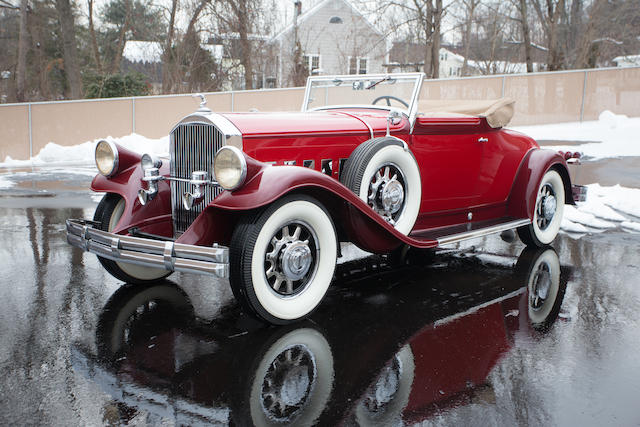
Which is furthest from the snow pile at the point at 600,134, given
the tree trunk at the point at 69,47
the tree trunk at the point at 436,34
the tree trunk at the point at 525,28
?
the tree trunk at the point at 69,47

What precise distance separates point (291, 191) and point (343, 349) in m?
0.96

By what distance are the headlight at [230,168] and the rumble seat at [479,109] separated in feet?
7.87

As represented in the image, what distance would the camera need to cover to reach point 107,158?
174 inches

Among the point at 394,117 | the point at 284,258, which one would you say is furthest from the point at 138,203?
the point at 394,117

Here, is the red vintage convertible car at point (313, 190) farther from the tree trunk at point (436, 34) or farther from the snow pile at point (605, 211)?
the tree trunk at point (436, 34)

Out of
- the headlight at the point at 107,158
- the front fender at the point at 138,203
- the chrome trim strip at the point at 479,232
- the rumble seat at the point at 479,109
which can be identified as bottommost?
the chrome trim strip at the point at 479,232

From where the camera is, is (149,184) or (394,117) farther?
(394,117)

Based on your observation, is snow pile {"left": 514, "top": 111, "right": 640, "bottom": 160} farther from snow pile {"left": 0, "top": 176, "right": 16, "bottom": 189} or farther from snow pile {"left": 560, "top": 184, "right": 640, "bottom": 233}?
snow pile {"left": 0, "top": 176, "right": 16, "bottom": 189}

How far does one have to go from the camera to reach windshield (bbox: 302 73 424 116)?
17.1 ft

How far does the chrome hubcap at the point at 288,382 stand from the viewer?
2678 mm

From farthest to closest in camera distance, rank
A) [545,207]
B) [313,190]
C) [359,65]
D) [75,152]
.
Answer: [359,65], [75,152], [545,207], [313,190]

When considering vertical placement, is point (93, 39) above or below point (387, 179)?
above

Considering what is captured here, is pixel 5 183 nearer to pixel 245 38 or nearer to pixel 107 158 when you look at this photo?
pixel 107 158

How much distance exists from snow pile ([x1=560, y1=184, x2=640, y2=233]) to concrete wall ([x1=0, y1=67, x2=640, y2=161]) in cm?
758
